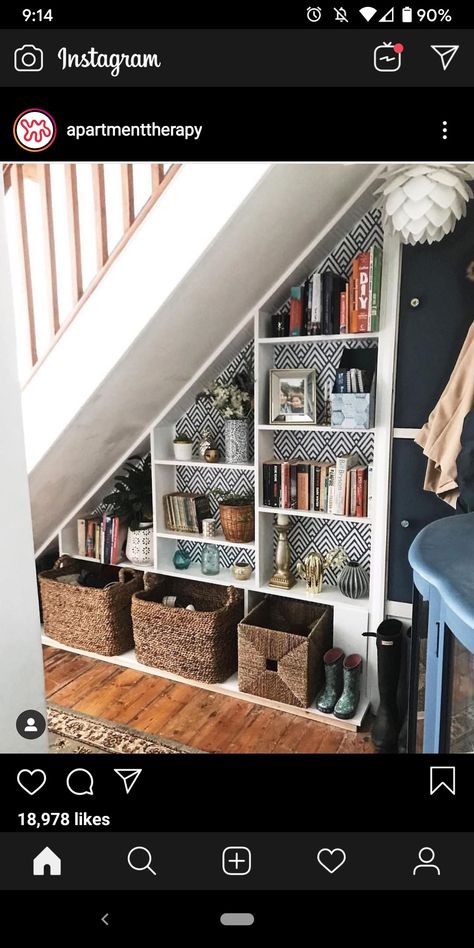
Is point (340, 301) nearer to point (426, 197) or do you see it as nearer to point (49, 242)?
point (426, 197)

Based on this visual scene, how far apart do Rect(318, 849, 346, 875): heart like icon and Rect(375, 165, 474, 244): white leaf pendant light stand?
1.56 metres

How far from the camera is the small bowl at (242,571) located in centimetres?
244

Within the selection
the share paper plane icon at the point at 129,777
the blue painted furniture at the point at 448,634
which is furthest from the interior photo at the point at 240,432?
the share paper plane icon at the point at 129,777

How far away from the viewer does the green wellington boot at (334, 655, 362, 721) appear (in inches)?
82.7

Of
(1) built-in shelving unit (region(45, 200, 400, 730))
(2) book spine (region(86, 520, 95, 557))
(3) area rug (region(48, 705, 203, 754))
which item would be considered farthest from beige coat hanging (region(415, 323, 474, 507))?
(2) book spine (region(86, 520, 95, 557))

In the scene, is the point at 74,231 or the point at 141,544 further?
the point at 141,544

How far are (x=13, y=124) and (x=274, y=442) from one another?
203 cm

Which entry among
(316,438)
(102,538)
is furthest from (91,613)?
(316,438)

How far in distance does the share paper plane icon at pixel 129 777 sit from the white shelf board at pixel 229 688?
1.85m

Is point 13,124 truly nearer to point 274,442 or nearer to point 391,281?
point 391,281

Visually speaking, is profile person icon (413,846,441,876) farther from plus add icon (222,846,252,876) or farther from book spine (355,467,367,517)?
book spine (355,467,367,517)

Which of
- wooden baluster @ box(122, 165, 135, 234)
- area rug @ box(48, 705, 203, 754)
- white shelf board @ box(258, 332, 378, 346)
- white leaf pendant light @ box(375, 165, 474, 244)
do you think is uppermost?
wooden baluster @ box(122, 165, 135, 234)

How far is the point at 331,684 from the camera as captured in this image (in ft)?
7.12

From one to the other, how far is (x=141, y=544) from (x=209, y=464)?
0.58 metres
